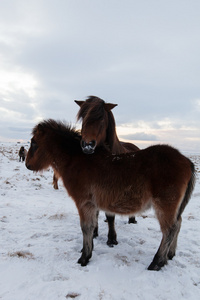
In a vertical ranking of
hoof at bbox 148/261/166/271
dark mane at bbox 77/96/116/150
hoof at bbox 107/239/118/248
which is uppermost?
dark mane at bbox 77/96/116/150

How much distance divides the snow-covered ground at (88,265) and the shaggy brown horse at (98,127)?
729mm

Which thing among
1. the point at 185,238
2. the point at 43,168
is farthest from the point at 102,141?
the point at 185,238

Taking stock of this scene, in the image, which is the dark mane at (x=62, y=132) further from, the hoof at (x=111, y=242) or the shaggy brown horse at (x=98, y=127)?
the hoof at (x=111, y=242)

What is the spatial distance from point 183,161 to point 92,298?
244cm

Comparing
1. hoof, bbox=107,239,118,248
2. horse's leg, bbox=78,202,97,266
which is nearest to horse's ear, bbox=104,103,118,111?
horse's leg, bbox=78,202,97,266

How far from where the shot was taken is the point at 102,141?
419cm

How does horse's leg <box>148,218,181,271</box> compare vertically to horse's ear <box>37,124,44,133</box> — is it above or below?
below

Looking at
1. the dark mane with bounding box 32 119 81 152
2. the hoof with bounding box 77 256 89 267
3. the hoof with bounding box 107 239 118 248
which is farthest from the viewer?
the hoof with bounding box 107 239 118 248

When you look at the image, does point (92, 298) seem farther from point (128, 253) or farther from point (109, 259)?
point (128, 253)

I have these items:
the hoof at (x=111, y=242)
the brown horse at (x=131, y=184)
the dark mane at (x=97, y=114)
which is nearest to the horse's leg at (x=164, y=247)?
the brown horse at (x=131, y=184)

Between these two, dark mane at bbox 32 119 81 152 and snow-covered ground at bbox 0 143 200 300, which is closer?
snow-covered ground at bbox 0 143 200 300

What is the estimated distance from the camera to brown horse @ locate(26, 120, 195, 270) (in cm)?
309

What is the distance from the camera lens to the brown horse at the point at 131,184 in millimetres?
3094

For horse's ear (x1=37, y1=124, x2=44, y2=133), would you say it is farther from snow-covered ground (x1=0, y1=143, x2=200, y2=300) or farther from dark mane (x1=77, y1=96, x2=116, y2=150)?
snow-covered ground (x1=0, y1=143, x2=200, y2=300)
